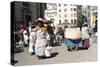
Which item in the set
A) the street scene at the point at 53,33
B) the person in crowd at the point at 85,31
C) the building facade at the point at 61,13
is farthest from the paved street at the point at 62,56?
the building facade at the point at 61,13

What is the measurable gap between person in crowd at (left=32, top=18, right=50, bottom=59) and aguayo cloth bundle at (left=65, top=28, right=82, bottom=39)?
0.94 ft

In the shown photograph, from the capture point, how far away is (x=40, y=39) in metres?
2.88

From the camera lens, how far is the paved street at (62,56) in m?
2.82

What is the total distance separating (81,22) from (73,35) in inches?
8.3

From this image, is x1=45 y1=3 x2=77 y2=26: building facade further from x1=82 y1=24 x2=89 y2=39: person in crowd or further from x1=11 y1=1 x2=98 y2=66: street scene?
x1=82 y1=24 x2=89 y2=39: person in crowd

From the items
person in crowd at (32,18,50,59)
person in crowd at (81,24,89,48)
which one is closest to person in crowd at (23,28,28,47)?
person in crowd at (32,18,50,59)

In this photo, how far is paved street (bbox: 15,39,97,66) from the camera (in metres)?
2.82

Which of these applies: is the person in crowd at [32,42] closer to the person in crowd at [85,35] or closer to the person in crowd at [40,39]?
the person in crowd at [40,39]

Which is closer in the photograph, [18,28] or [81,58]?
[18,28]

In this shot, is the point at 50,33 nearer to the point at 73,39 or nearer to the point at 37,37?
the point at 37,37

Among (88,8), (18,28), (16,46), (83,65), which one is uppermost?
(88,8)
